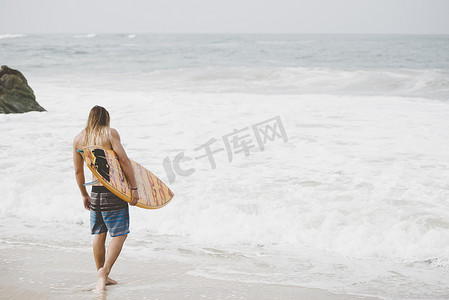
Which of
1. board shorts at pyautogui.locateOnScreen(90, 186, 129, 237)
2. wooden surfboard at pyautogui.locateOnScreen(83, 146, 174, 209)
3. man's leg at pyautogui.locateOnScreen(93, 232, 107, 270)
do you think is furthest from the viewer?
man's leg at pyautogui.locateOnScreen(93, 232, 107, 270)

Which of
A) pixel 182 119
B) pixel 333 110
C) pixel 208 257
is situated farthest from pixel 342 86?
pixel 208 257

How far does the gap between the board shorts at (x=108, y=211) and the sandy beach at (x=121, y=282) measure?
0.46 meters

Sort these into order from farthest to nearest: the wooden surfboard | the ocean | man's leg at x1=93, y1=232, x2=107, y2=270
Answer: the ocean
man's leg at x1=93, y1=232, x2=107, y2=270
the wooden surfboard

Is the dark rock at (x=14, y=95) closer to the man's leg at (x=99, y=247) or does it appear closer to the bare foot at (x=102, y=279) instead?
the man's leg at (x=99, y=247)

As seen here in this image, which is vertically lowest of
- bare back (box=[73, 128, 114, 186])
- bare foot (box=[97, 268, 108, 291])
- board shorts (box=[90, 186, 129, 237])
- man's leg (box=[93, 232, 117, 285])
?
bare foot (box=[97, 268, 108, 291])

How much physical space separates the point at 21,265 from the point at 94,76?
71.0 feet

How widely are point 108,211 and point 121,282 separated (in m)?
0.64

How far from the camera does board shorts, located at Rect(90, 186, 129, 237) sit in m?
3.10

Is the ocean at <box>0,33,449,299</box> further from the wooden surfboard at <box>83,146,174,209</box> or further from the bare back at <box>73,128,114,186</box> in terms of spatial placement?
the bare back at <box>73,128,114,186</box>

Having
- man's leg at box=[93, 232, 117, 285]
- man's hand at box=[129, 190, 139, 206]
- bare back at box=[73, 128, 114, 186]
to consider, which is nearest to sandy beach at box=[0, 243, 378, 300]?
man's leg at box=[93, 232, 117, 285]

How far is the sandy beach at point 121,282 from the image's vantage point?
10.3 ft

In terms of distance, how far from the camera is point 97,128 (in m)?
3.08

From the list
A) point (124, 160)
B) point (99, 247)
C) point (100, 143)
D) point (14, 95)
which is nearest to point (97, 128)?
point (100, 143)

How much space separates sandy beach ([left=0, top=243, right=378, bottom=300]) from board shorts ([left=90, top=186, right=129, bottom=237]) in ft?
1.50
